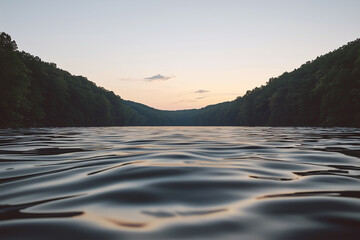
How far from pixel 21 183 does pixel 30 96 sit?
52453 millimetres

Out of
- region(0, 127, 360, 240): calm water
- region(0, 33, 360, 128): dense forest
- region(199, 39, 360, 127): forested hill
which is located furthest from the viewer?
region(199, 39, 360, 127): forested hill

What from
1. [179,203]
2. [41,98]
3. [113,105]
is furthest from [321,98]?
[113,105]

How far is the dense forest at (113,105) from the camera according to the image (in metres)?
37.5

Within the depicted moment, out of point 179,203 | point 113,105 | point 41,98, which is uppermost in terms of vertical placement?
point 113,105

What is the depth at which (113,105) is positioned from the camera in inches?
4407

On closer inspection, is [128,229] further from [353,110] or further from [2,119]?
[353,110]

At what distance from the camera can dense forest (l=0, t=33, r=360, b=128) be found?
1475 inches

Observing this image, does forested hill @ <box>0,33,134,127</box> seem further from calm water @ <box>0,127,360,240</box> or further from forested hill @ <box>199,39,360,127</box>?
forested hill @ <box>199,39,360,127</box>

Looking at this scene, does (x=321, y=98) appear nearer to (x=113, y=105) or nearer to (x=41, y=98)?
(x=41, y=98)

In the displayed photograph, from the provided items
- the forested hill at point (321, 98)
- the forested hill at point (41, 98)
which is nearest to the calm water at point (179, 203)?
the forested hill at point (41, 98)

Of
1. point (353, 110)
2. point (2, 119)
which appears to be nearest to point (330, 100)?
point (353, 110)

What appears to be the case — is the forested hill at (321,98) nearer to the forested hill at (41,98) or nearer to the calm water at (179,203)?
the calm water at (179,203)

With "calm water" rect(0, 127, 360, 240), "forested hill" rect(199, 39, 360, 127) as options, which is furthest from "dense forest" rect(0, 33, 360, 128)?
"calm water" rect(0, 127, 360, 240)

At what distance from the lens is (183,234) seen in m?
1.77
